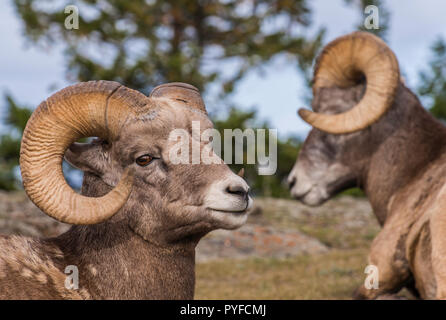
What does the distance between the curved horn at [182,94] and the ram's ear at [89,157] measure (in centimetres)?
69

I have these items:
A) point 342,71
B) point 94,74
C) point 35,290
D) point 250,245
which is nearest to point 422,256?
point 342,71

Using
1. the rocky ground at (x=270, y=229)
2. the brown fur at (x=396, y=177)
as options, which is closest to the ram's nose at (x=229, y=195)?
the brown fur at (x=396, y=177)

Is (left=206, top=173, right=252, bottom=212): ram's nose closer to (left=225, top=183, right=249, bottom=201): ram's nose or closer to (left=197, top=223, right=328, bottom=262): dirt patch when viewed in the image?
(left=225, top=183, right=249, bottom=201): ram's nose

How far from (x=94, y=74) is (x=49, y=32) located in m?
4.51

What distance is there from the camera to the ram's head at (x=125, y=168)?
4289mm

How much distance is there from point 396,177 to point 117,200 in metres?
4.41

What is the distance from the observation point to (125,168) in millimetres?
4633

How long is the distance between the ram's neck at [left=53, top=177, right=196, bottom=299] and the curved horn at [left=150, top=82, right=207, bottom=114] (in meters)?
1.12

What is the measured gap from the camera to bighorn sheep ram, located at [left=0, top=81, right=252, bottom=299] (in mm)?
4293

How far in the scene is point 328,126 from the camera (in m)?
8.05

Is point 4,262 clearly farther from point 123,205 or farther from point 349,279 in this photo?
point 349,279

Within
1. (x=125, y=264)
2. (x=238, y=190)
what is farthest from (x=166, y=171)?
(x=125, y=264)

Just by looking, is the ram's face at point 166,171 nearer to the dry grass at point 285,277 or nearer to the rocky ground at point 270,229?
the dry grass at point 285,277

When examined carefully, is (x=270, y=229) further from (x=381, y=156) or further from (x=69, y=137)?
(x=69, y=137)
